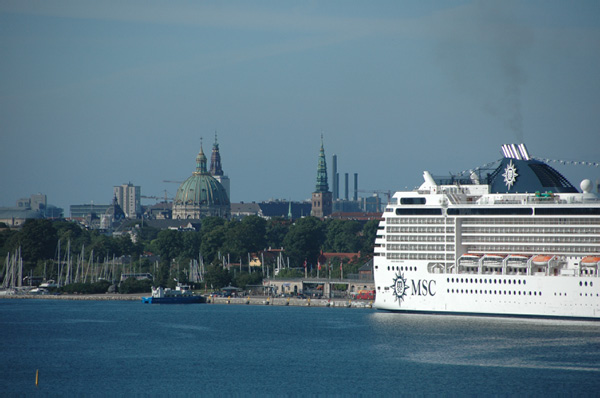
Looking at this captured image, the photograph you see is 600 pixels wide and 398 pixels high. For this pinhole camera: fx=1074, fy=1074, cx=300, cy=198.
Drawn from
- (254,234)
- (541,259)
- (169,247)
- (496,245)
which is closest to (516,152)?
(496,245)

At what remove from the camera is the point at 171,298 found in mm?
99125

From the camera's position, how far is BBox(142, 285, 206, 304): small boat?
9894cm

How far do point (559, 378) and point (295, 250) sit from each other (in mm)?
86002

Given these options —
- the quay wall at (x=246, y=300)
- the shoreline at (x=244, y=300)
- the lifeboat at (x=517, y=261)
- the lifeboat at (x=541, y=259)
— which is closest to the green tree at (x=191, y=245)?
the shoreline at (x=244, y=300)

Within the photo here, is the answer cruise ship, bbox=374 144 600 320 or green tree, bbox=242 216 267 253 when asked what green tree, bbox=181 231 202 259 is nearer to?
green tree, bbox=242 216 267 253

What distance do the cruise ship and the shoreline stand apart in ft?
48.6

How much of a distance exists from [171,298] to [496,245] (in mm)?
38095

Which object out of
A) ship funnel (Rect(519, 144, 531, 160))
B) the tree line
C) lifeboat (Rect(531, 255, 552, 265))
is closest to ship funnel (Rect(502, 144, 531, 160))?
ship funnel (Rect(519, 144, 531, 160))

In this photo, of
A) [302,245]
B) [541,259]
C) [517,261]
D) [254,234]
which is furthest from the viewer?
[254,234]

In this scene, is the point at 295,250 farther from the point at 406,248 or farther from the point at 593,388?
the point at 593,388

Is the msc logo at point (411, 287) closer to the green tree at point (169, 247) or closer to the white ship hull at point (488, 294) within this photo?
the white ship hull at point (488, 294)

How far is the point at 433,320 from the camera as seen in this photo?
69188 mm

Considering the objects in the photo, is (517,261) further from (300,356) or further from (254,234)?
(254,234)

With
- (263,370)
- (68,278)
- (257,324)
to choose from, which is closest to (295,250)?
(68,278)
